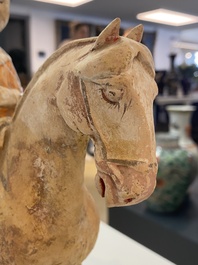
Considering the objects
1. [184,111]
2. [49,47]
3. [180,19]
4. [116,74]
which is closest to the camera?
[116,74]

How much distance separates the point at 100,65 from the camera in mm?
281

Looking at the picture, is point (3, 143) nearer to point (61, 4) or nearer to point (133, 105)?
point (133, 105)

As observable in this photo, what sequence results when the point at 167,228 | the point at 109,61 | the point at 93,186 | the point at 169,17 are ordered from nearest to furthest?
1. the point at 109,61
2. the point at 169,17
3. the point at 167,228
4. the point at 93,186

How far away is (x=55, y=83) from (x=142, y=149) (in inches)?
4.4

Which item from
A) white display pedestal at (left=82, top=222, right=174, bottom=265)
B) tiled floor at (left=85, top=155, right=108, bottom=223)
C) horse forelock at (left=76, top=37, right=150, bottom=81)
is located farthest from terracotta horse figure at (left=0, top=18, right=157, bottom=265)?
tiled floor at (left=85, top=155, right=108, bottom=223)

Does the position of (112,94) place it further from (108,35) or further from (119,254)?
(119,254)

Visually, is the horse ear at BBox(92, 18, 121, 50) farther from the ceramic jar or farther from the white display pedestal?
the ceramic jar

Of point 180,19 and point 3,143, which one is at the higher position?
point 180,19

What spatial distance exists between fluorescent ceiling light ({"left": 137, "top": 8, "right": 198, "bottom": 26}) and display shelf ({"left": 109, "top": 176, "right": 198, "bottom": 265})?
0.54m

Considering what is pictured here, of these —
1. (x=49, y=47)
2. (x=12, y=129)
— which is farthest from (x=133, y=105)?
(x=49, y=47)

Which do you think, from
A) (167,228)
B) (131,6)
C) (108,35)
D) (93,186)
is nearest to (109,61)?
(108,35)

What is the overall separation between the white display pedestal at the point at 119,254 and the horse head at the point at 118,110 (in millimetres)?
375

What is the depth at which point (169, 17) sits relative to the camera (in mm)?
794

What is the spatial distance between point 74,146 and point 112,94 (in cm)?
10
